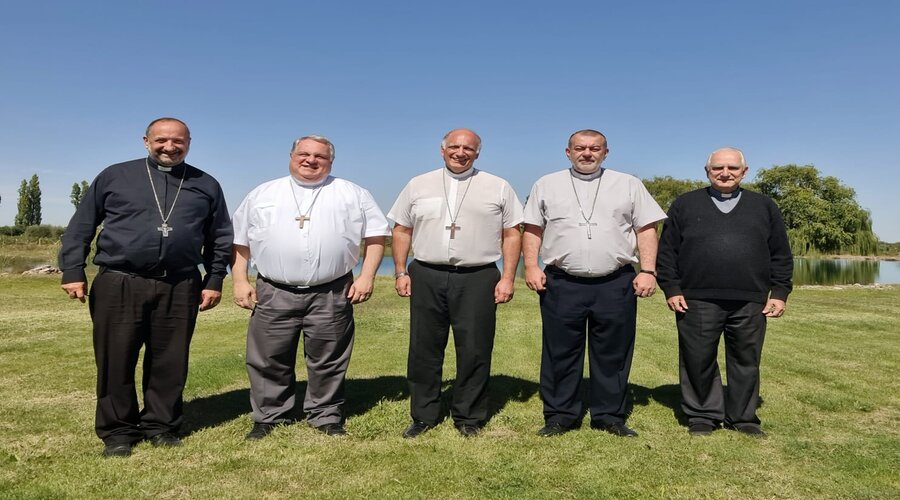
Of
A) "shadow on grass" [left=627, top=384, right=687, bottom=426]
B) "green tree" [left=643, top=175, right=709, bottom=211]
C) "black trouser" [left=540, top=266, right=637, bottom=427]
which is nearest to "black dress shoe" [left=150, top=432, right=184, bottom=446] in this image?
"black trouser" [left=540, top=266, right=637, bottom=427]

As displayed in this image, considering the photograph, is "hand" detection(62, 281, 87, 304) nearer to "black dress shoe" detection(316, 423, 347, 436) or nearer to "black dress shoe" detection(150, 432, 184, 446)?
"black dress shoe" detection(150, 432, 184, 446)

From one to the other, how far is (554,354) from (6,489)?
12.0ft

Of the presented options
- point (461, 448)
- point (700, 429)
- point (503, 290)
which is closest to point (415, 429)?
point (461, 448)

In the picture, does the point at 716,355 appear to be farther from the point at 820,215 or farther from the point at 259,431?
the point at 820,215

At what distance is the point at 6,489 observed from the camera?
11.0 ft

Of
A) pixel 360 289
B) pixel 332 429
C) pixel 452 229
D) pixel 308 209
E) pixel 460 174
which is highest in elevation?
pixel 460 174

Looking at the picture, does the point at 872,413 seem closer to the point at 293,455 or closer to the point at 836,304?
the point at 293,455

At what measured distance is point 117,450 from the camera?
3.96 m

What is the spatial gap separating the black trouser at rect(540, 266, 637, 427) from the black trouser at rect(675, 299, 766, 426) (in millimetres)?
507

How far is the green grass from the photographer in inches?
135

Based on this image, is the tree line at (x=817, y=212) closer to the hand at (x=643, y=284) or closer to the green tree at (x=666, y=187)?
the green tree at (x=666, y=187)

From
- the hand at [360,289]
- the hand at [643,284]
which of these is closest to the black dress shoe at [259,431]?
the hand at [360,289]

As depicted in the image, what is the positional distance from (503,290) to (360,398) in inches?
77.9

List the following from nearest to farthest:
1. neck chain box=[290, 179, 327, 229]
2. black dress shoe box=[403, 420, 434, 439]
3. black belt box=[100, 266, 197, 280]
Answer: black belt box=[100, 266, 197, 280] → neck chain box=[290, 179, 327, 229] → black dress shoe box=[403, 420, 434, 439]
